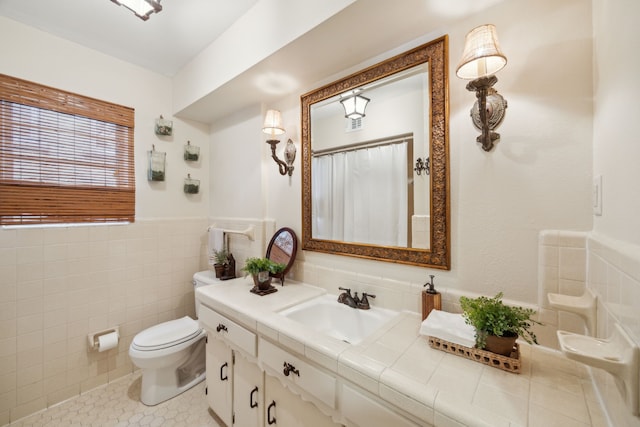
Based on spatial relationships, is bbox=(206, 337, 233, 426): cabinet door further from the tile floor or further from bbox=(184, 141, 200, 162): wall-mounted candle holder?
bbox=(184, 141, 200, 162): wall-mounted candle holder

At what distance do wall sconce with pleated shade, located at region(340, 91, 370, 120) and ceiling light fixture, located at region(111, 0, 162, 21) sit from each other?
1043 mm

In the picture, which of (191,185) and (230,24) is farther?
(191,185)

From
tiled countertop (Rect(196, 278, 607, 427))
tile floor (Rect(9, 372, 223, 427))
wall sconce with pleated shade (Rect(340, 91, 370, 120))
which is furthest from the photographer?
tile floor (Rect(9, 372, 223, 427))

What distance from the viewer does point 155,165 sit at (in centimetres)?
212

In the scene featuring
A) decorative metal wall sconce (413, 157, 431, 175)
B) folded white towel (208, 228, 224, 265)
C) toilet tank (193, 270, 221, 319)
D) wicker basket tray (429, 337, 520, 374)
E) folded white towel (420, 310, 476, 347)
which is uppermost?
decorative metal wall sconce (413, 157, 431, 175)

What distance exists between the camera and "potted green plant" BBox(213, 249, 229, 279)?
2086 mm

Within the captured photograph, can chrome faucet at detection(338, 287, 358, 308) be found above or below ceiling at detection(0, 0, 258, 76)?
below

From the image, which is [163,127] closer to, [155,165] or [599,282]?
[155,165]

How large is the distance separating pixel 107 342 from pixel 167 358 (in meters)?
0.55

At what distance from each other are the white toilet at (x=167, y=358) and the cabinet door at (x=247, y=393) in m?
0.64

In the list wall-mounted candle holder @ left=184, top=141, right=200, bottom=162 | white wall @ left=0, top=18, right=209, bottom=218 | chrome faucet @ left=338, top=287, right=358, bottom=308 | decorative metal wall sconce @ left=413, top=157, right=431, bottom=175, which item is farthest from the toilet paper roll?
decorative metal wall sconce @ left=413, top=157, right=431, bottom=175

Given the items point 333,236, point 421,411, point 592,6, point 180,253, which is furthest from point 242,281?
point 592,6

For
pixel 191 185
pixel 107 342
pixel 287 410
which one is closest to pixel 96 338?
pixel 107 342

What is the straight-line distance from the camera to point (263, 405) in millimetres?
1190
